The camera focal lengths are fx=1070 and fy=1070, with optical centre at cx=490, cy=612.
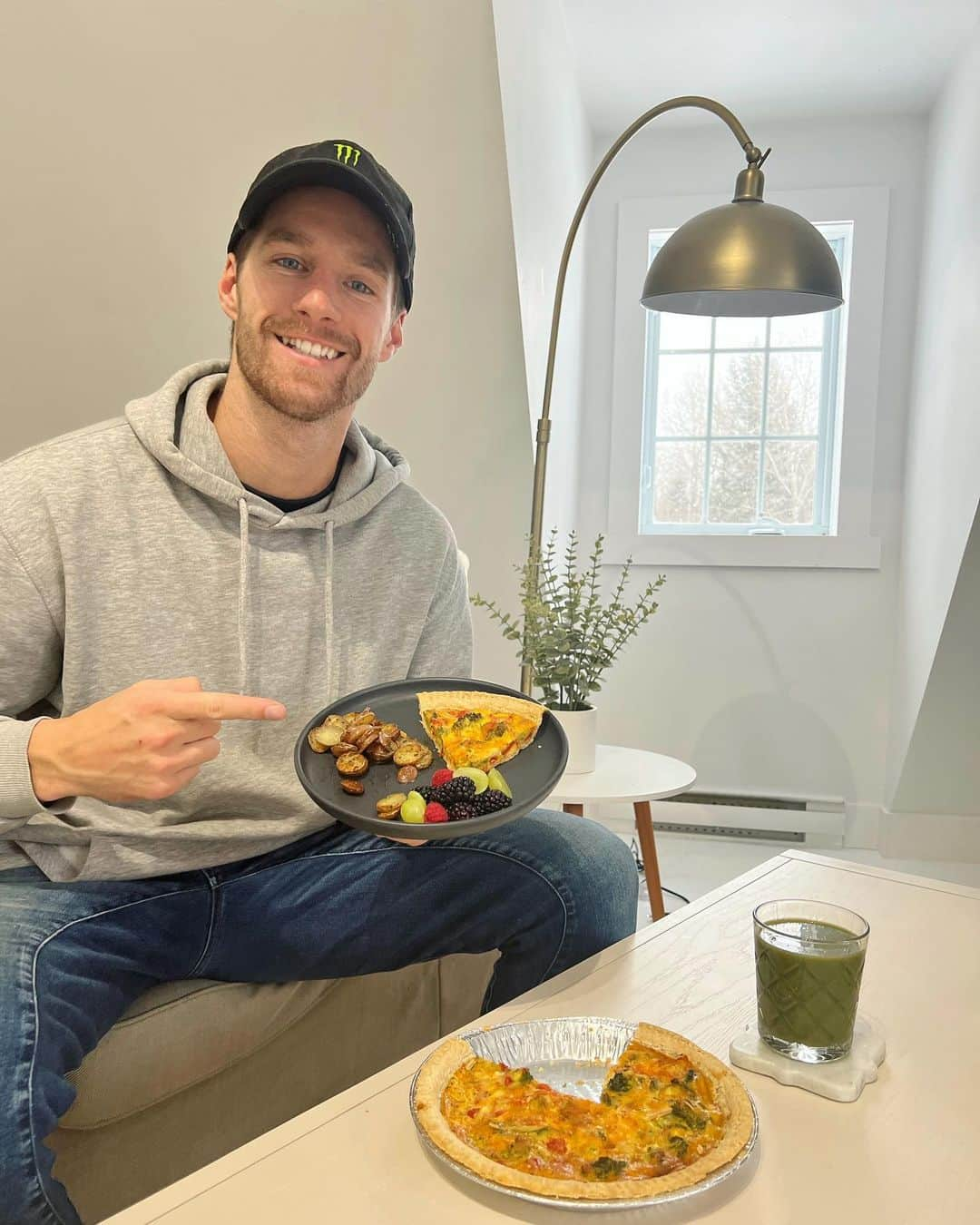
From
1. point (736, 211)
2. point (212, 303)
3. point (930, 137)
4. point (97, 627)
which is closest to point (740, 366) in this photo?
point (930, 137)

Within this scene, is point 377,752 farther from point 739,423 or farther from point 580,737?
point 739,423

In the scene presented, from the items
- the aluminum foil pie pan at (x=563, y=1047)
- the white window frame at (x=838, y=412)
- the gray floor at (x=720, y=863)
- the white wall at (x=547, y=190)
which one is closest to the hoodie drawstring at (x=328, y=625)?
the aluminum foil pie pan at (x=563, y=1047)

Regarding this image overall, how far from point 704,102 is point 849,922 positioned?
2016 millimetres

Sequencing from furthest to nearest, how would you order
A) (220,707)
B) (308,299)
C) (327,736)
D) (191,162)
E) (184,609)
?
(191,162) < (308,299) < (184,609) < (327,736) < (220,707)

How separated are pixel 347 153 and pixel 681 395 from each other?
2.53 meters

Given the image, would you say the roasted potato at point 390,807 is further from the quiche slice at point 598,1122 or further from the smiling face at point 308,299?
the smiling face at point 308,299

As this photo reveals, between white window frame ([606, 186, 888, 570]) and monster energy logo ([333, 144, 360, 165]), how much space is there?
2385 millimetres

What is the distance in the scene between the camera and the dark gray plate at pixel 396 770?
1.16 metres

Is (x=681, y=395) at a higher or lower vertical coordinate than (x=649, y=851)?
higher

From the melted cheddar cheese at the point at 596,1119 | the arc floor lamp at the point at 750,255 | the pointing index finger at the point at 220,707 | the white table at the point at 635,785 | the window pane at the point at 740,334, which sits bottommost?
the white table at the point at 635,785

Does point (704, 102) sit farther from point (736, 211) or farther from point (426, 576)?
point (426, 576)

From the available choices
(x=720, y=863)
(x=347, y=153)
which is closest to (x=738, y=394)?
(x=720, y=863)

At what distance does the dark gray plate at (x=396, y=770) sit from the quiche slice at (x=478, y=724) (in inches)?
0.5

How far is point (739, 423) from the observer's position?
383cm
